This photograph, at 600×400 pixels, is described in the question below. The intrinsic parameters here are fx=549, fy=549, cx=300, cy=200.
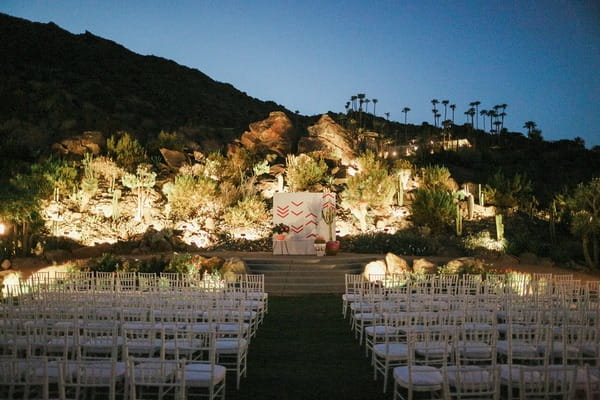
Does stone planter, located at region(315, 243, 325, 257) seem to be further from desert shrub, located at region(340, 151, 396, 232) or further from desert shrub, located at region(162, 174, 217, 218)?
desert shrub, located at region(162, 174, 217, 218)

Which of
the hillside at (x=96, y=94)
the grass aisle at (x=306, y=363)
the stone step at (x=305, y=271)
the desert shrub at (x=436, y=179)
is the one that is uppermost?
the hillside at (x=96, y=94)

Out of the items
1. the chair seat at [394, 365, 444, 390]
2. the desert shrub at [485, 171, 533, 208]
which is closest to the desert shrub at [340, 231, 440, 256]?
the desert shrub at [485, 171, 533, 208]

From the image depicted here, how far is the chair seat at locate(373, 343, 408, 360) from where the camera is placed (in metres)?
6.52

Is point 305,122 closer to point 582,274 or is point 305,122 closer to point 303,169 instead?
point 303,169

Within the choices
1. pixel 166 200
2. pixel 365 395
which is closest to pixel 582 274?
pixel 365 395

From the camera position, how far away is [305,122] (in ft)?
180

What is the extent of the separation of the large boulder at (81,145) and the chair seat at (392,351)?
89.0ft

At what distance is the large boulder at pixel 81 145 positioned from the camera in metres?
30.4

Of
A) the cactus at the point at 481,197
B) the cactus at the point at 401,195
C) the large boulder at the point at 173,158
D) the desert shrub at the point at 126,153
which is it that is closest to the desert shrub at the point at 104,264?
the desert shrub at the point at 126,153

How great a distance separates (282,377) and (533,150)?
45147 millimetres

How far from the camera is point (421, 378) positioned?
5500 mm

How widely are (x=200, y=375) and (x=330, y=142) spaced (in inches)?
1166

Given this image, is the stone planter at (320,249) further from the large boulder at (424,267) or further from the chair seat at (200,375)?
the chair seat at (200,375)

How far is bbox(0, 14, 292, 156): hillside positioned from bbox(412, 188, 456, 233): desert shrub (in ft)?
69.0
